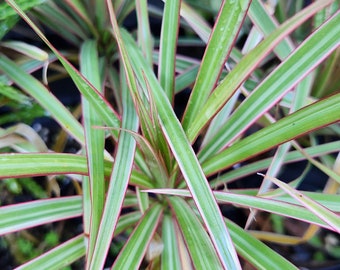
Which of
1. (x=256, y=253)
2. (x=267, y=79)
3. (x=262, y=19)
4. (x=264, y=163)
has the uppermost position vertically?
(x=262, y=19)

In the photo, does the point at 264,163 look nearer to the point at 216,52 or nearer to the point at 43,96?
the point at 216,52

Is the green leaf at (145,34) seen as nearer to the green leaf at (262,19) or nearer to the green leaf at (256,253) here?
the green leaf at (262,19)

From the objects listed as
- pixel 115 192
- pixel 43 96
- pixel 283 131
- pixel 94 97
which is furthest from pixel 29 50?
pixel 283 131

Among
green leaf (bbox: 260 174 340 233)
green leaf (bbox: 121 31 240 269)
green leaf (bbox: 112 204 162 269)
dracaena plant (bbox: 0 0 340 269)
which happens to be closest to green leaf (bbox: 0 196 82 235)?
dracaena plant (bbox: 0 0 340 269)

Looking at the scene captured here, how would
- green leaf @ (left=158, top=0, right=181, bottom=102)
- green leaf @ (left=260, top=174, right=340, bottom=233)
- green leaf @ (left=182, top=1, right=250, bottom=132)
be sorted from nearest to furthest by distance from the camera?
green leaf @ (left=260, top=174, right=340, bottom=233) → green leaf @ (left=182, top=1, right=250, bottom=132) → green leaf @ (left=158, top=0, right=181, bottom=102)

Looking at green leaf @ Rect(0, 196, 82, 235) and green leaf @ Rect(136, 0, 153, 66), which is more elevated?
green leaf @ Rect(136, 0, 153, 66)

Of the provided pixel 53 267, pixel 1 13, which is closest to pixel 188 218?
pixel 53 267

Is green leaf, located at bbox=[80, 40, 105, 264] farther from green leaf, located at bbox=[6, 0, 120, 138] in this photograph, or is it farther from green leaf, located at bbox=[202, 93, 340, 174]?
green leaf, located at bbox=[202, 93, 340, 174]
